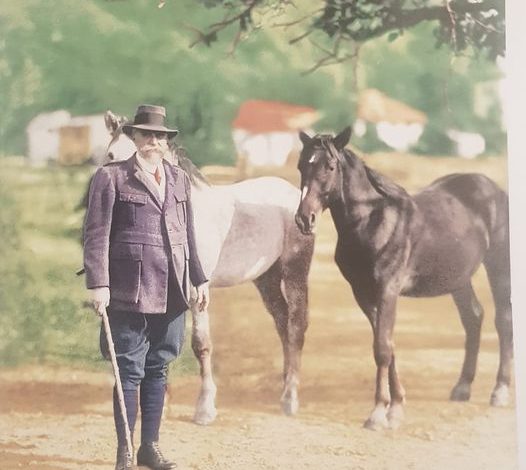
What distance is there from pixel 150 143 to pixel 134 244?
289mm

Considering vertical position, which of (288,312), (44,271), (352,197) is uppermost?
(352,197)

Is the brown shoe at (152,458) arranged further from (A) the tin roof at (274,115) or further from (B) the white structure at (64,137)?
(A) the tin roof at (274,115)

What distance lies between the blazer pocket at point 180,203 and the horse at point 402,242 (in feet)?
1.06

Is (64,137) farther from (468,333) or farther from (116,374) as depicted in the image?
(468,333)

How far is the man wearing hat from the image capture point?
217cm

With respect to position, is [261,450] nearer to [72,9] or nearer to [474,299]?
[474,299]

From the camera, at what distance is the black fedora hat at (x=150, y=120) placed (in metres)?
2.25

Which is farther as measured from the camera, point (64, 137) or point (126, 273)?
point (64, 137)

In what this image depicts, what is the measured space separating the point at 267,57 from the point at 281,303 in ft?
2.32

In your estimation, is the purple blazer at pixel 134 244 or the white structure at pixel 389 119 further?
the white structure at pixel 389 119

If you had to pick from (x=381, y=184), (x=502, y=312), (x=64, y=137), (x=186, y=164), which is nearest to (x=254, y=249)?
(x=186, y=164)

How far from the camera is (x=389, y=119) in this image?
234cm

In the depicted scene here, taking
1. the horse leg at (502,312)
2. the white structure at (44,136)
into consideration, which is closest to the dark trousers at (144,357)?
the white structure at (44,136)

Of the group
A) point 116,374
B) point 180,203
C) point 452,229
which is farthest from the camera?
point 452,229
